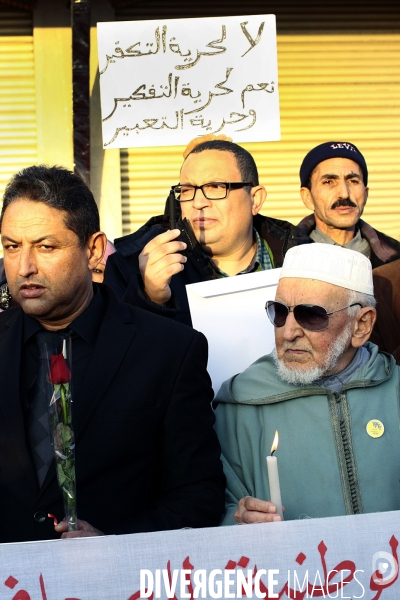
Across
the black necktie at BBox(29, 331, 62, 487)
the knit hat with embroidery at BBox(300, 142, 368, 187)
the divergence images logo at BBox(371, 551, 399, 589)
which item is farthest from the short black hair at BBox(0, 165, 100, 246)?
the knit hat with embroidery at BBox(300, 142, 368, 187)

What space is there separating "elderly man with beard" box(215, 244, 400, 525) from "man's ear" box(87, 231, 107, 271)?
59 centimetres

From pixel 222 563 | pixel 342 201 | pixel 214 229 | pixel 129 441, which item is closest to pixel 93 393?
pixel 129 441

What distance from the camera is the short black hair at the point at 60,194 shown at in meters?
2.99

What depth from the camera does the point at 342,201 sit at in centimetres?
502

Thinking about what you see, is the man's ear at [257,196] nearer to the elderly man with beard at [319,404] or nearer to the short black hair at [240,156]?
the short black hair at [240,156]

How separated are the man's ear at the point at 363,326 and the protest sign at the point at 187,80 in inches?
68.2

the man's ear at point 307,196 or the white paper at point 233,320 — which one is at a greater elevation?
the man's ear at point 307,196

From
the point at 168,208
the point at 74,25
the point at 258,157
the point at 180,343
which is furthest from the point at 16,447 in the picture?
the point at 258,157

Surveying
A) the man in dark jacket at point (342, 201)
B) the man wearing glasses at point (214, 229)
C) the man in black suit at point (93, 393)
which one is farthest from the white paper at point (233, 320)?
the man in dark jacket at point (342, 201)

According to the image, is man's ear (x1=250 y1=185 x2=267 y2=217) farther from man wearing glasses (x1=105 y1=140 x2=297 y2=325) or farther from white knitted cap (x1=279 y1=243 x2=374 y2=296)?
white knitted cap (x1=279 y1=243 x2=374 y2=296)

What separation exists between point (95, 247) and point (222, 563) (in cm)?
126

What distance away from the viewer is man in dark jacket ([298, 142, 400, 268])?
5020 millimetres

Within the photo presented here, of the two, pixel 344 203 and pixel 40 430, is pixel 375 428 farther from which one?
pixel 344 203

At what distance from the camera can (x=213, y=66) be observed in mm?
5078
